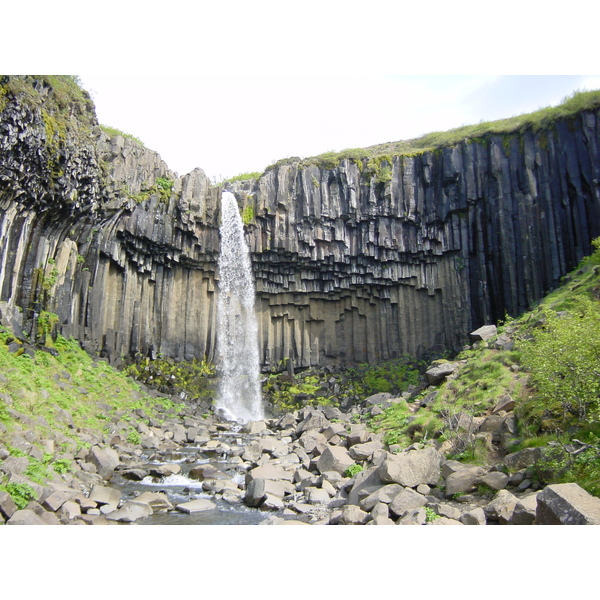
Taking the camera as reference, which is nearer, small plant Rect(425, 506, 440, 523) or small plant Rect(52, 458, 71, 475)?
small plant Rect(425, 506, 440, 523)

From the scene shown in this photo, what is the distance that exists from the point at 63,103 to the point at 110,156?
504 cm

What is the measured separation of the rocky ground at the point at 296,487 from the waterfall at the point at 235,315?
1184cm

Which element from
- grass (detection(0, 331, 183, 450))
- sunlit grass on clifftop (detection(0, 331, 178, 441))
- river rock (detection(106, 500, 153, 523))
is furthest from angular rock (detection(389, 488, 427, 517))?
sunlit grass on clifftop (detection(0, 331, 178, 441))

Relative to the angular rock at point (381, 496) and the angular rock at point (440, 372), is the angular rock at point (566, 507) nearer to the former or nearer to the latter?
the angular rock at point (381, 496)

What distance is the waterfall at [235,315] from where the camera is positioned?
27.7 meters

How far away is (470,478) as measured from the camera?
8914 mm

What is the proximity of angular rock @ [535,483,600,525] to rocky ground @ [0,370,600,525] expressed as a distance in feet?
0.04

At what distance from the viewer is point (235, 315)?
28.9m

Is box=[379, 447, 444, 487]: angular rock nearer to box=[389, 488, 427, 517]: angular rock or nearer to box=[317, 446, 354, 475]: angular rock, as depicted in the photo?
box=[389, 488, 427, 517]: angular rock

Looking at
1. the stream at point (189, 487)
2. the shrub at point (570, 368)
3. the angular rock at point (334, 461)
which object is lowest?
the stream at point (189, 487)

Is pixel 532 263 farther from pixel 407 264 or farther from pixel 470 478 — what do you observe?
pixel 470 478

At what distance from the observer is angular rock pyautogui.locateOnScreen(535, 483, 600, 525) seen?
534 cm

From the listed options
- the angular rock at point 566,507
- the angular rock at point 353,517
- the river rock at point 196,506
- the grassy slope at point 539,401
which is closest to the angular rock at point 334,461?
the grassy slope at point 539,401

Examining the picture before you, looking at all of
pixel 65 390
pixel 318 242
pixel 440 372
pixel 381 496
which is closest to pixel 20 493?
pixel 381 496
